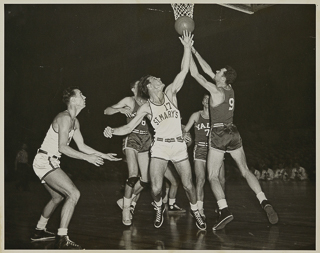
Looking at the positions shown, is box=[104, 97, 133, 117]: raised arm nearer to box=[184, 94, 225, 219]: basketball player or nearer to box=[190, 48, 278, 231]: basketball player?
box=[184, 94, 225, 219]: basketball player

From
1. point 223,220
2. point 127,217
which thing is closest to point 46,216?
point 127,217

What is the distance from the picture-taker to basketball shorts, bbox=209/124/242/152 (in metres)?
4.80

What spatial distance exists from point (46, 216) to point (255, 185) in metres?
2.58

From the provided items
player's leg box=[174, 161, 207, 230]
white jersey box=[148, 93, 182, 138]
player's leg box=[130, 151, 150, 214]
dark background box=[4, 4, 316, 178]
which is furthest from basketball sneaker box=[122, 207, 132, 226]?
dark background box=[4, 4, 316, 178]

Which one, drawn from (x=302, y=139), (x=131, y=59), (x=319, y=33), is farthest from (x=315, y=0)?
(x=131, y=59)

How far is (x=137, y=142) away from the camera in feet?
17.3

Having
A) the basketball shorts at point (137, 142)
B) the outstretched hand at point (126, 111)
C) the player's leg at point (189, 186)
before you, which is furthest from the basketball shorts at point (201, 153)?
the outstretched hand at point (126, 111)

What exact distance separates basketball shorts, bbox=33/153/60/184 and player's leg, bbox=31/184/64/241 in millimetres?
222

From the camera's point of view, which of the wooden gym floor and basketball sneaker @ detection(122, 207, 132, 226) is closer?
the wooden gym floor

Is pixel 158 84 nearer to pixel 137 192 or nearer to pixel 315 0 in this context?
pixel 137 192

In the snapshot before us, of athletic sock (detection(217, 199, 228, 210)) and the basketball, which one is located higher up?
the basketball

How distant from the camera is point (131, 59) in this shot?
21.0 feet

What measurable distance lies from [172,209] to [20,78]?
298 centimetres

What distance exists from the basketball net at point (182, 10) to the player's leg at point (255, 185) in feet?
6.60
